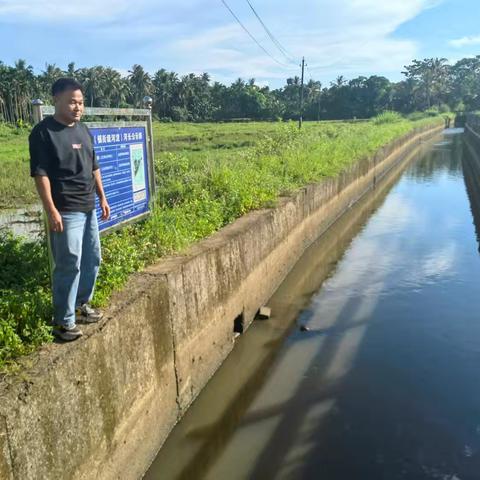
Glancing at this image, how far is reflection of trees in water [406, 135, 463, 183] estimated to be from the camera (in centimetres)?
2388

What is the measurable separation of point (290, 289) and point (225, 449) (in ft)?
14.5

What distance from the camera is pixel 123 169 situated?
4984 millimetres

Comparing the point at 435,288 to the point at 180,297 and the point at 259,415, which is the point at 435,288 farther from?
the point at 180,297

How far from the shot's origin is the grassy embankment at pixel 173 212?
346 centimetres

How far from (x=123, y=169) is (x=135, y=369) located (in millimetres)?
2030

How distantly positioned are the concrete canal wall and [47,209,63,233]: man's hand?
759 millimetres

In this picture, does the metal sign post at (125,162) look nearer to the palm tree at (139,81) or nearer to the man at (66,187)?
the man at (66,187)

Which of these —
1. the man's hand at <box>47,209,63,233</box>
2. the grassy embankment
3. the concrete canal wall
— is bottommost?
the concrete canal wall

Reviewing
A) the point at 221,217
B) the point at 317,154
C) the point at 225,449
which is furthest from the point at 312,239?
the point at 225,449

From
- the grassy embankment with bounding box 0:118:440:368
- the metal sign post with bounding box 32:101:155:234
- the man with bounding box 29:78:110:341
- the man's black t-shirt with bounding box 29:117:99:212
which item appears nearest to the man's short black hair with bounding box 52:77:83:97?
the man with bounding box 29:78:110:341

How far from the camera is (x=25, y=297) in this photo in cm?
363

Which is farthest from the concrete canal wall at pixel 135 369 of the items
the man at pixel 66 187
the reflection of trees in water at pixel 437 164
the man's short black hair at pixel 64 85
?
the reflection of trees in water at pixel 437 164

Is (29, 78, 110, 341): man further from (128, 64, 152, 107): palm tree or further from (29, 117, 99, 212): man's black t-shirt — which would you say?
(128, 64, 152, 107): palm tree

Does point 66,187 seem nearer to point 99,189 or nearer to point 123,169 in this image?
point 99,189
